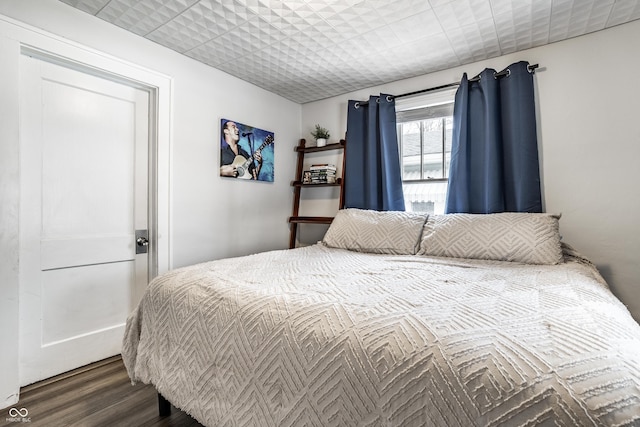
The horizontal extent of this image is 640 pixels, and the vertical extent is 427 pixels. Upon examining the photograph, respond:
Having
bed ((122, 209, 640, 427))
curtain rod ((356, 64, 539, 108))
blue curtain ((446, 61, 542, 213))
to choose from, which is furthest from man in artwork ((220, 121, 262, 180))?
blue curtain ((446, 61, 542, 213))

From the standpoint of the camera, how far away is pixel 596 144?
2033 millimetres

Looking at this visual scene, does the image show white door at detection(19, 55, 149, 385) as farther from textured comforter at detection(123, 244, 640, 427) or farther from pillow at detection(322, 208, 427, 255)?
pillow at detection(322, 208, 427, 255)

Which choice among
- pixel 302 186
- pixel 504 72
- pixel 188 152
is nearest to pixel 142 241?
pixel 188 152

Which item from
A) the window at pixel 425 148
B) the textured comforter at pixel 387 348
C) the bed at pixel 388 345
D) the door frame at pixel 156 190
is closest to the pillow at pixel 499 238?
the bed at pixel 388 345

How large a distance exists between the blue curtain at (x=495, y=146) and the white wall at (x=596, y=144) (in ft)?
0.44

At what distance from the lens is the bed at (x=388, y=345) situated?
23.1 inches

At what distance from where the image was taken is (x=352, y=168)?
9.65 ft

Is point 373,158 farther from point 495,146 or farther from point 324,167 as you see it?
point 495,146

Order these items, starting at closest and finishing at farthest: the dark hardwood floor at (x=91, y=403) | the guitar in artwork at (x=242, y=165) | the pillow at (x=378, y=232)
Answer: the dark hardwood floor at (x=91, y=403)
the pillow at (x=378, y=232)
the guitar in artwork at (x=242, y=165)

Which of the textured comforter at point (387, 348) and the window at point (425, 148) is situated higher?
the window at point (425, 148)

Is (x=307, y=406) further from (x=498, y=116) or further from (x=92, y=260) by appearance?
(x=498, y=116)

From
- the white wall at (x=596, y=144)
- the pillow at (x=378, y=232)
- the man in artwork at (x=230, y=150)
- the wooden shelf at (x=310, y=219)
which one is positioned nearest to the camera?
the white wall at (x=596, y=144)

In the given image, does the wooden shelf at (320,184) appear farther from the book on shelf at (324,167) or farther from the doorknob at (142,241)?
the doorknob at (142,241)

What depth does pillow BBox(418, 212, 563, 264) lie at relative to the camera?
1.69 metres
